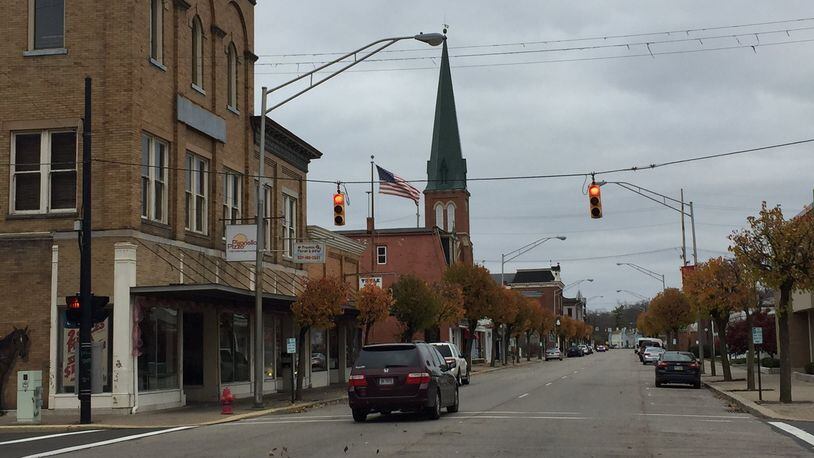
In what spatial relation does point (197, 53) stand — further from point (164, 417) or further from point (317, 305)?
point (164, 417)

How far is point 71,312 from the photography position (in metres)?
21.2

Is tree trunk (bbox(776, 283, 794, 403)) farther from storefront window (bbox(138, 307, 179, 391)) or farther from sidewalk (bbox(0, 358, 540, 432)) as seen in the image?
storefront window (bbox(138, 307, 179, 391))

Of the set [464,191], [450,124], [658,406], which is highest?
[450,124]

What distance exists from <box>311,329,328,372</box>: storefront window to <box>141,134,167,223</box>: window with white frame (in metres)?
12.5

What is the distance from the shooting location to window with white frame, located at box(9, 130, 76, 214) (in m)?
25.4

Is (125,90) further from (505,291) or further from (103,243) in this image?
(505,291)

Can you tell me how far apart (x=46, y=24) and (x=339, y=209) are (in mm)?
9369

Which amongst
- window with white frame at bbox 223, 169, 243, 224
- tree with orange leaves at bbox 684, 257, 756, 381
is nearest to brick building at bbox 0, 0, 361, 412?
window with white frame at bbox 223, 169, 243, 224

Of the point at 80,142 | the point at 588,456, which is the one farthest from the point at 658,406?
the point at 80,142

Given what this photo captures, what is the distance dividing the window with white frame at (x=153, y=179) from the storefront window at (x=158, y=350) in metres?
2.68

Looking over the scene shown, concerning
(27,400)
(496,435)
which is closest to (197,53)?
(27,400)

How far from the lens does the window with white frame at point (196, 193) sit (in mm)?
28688

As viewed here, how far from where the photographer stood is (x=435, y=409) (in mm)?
20531

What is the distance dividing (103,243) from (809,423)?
17154 mm
